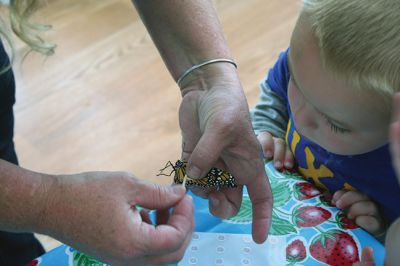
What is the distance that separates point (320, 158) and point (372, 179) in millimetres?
97

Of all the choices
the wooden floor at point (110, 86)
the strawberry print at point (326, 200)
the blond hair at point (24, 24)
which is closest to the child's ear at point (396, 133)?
the strawberry print at point (326, 200)

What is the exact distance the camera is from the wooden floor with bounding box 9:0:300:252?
1.53m

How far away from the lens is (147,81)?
1.74m

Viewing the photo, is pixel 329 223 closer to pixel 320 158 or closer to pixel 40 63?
pixel 320 158

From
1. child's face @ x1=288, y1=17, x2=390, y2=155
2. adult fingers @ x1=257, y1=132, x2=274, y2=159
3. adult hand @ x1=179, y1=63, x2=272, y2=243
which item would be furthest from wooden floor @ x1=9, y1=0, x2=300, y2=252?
child's face @ x1=288, y1=17, x2=390, y2=155

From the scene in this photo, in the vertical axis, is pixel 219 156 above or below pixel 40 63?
above

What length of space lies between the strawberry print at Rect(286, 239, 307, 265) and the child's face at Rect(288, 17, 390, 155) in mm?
160

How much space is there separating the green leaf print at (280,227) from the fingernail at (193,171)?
0.59 ft

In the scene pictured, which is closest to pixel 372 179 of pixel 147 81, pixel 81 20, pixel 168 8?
pixel 168 8

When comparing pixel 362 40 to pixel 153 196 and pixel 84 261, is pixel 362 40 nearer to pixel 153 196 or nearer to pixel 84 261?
pixel 153 196

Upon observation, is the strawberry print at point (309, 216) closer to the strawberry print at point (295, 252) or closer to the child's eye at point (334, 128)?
the strawberry print at point (295, 252)

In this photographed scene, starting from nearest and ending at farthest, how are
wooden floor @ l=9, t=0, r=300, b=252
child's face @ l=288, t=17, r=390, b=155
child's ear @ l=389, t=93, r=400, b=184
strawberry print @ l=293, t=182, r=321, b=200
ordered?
child's ear @ l=389, t=93, r=400, b=184
child's face @ l=288, t=17, r=390, b=155
strawberry print @ l=293, t=182, r=321, b=200
wooden floor @ l=9, t=0, r=300, b=252

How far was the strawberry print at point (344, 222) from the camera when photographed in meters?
0.78

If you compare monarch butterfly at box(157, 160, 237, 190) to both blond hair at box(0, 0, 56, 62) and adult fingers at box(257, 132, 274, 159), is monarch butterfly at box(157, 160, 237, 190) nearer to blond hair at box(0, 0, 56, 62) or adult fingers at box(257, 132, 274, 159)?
adult fingers at box(257, 132, 274, 159)
